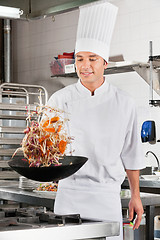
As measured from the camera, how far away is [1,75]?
295 inches

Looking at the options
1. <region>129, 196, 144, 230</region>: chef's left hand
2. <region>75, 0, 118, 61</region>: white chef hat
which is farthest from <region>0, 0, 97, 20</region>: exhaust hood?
<region>129, 196, 144, 230</region>: chef's left hand

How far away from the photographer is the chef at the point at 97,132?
2.41 m

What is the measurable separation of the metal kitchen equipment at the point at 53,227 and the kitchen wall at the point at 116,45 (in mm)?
3360

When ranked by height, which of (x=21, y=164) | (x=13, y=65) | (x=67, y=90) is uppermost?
(x=13, y=65)

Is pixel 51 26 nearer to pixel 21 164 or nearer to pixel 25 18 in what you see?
pixel 25 18

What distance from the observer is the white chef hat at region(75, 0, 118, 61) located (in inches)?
99.7

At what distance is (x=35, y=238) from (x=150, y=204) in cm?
158

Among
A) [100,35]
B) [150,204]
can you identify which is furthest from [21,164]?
[150,204]

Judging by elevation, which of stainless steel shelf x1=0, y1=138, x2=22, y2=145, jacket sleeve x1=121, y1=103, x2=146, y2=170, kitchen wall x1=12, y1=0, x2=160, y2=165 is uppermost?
kitchen wall x1=12, y1=0, x2=160, y2=165

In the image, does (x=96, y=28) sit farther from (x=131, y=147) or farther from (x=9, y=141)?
(x=9, y=141)

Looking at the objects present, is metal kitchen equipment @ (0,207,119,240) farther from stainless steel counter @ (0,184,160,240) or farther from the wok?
stainless steel counter @ (0,184,160,240)

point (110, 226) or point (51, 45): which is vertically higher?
point (51, 45)

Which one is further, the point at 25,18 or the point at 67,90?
the point at 25,18

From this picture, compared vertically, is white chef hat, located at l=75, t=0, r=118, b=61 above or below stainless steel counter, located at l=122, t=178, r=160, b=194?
above
